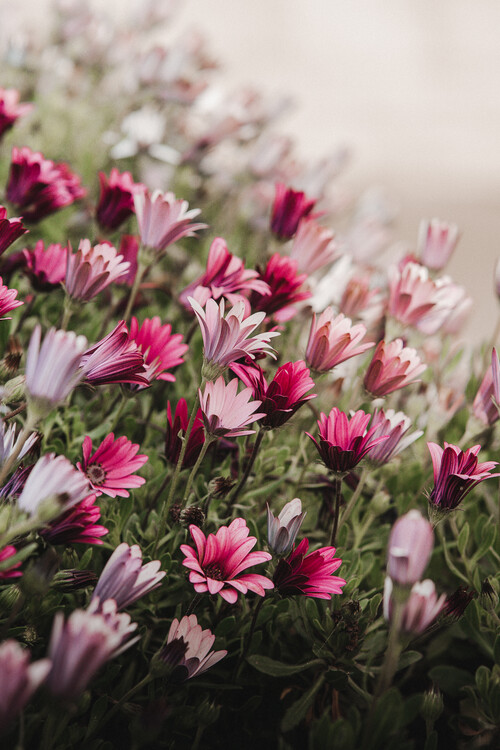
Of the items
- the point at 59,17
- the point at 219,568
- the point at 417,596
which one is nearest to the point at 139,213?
the point at 219,568

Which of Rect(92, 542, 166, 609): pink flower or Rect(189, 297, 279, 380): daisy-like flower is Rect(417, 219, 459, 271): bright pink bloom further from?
Rect(92, 542, 166, 609): pink flower

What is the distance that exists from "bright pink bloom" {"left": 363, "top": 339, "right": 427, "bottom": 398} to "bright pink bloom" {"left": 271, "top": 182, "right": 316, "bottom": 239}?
0.31m

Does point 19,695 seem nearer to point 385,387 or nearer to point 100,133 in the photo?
point 385,387

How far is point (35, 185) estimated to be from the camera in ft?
2.71

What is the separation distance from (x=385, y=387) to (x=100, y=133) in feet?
4.97

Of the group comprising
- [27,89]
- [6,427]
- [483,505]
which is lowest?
[483,505]

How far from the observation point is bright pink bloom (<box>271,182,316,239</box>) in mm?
943

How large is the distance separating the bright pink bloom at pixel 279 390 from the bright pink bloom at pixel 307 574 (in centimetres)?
14

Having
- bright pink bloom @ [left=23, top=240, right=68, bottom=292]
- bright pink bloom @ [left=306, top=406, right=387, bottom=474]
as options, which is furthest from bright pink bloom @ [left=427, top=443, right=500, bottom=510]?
bright pink bloom @ [left=23, top=240, right=68, bottom=292]

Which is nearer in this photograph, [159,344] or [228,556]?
[228,556]

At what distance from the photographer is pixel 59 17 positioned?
1.96 metres

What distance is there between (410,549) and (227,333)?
262mm

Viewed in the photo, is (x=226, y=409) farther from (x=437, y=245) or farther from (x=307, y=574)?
(x=437, y=245)

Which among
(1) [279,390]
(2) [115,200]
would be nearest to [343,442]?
(1) [279,390]
